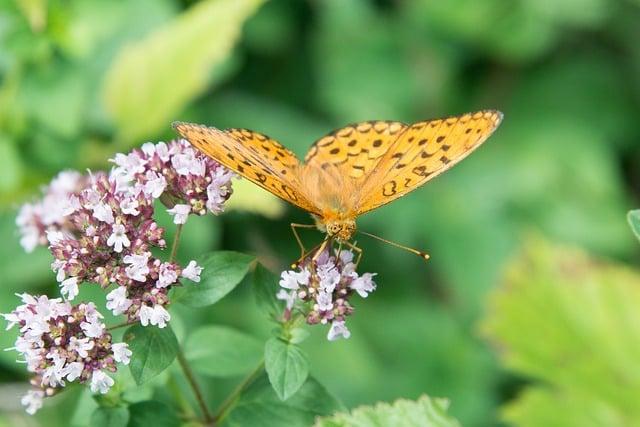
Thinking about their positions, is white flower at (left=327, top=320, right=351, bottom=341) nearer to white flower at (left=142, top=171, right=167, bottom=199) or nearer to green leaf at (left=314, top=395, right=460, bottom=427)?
green leaf at (left=314, top=395, right=460, bottom=427)

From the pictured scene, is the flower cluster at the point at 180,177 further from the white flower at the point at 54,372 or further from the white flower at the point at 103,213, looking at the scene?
the white flower at the point at 54,372

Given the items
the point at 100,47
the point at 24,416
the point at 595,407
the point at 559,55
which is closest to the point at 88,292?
the point at 24,416

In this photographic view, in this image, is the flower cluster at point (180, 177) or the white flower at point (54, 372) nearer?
the white flower at point (54, 372)

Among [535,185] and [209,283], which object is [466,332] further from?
[209,283]

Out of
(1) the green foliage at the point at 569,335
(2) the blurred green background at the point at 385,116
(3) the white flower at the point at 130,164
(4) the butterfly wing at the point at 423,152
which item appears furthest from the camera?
(2) the blurred green background at the point at 385,116

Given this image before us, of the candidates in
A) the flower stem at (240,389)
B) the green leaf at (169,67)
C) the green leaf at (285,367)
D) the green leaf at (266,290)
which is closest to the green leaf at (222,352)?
the flower stem at (240,389)
